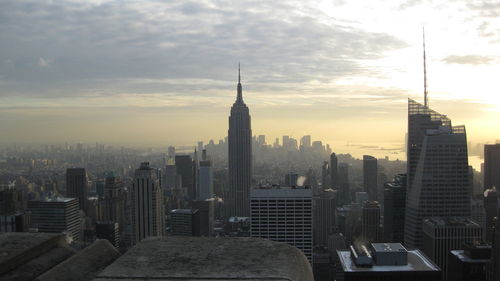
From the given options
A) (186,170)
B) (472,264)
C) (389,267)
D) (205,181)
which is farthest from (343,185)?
(389,267)

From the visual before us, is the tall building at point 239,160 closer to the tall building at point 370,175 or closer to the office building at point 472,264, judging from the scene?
the tall building at point 370,175

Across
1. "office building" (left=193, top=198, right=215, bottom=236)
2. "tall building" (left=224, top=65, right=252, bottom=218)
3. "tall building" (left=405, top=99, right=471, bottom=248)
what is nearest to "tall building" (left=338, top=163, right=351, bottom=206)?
"tall building" (left=224, top=65, right=252, bottom=218)

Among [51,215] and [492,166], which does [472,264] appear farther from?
[51,215]

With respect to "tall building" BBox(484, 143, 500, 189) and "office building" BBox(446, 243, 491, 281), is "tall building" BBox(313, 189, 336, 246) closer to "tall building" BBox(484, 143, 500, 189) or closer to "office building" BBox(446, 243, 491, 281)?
"tall building" BBox(484, 143, 500, 189)

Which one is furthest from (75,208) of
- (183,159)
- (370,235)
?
(370,235)

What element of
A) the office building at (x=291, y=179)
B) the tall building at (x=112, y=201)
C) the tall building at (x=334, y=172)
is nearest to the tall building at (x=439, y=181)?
the office building at (x=291, y=179)

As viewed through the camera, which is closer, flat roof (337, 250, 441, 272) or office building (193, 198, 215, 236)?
flat roof (337, 250, 441, 272)
